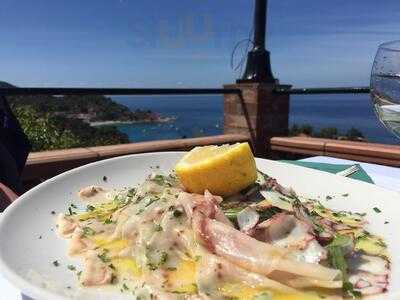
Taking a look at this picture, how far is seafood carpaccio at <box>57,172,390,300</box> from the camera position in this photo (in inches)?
33.2

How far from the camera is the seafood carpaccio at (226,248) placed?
843 millimetres

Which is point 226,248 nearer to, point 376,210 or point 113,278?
point 113,278

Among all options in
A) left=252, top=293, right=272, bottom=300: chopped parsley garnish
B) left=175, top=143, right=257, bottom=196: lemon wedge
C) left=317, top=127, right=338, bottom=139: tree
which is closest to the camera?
left=252, top=293, right=272, bottom=300: chopped parsley garnish

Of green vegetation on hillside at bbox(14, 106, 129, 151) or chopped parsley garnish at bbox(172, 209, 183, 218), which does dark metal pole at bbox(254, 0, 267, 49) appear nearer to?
green vegetation on hillside at bbox(14, 106, 129, 151)

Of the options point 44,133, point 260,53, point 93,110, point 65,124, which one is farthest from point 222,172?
point 93,110

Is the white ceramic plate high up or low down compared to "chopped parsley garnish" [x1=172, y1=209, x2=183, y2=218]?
down

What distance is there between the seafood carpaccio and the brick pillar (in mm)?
4089

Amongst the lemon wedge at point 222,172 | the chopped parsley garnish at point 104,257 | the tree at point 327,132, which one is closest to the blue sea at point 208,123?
the tree at point 327,132

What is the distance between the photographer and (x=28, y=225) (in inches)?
43.0

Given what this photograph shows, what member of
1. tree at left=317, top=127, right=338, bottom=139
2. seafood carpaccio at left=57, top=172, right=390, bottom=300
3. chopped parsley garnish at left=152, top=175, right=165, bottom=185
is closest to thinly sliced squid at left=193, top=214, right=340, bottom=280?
seafood carpaccio at left=57, top=172, right=390, bottom=300

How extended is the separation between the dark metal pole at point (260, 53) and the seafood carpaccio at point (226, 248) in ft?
13.8

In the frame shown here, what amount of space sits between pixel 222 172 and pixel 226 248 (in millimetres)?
304

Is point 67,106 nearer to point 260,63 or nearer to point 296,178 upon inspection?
point 260,63

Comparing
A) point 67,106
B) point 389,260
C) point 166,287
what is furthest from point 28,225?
point 67,106
